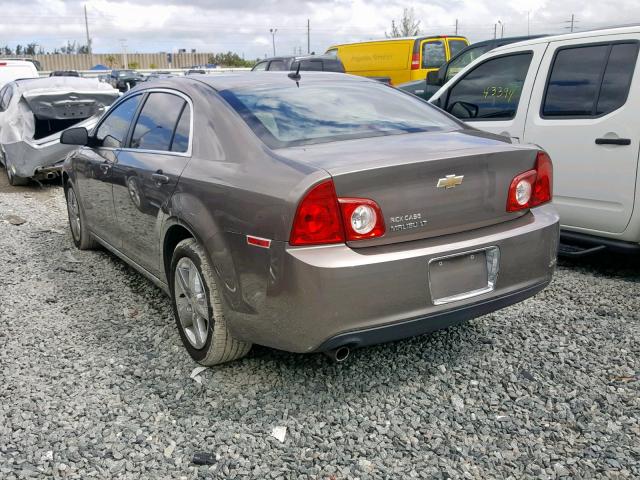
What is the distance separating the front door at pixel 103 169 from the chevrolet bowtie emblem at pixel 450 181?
8.30 ft

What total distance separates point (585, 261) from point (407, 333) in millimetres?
3103

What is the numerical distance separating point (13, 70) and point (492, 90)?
14.9m

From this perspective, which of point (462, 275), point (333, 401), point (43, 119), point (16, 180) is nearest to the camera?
point (462, 275)

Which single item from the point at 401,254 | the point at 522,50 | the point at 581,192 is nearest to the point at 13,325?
the point at 401,254

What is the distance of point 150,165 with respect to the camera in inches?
153

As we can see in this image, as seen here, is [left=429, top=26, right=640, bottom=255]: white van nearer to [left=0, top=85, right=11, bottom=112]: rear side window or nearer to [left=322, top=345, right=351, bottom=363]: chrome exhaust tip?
[left=322, top=345, right=351, bottom=363]: chrome exhaust tip

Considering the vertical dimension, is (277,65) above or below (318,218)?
above

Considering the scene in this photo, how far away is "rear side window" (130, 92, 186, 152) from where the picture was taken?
12.7ft

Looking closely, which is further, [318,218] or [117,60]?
[117,60]

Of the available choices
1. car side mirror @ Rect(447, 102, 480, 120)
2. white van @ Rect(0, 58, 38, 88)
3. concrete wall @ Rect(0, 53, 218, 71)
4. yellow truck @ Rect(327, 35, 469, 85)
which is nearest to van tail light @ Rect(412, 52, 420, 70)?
yellow truck @ Rect(327, 35, 469, 85)

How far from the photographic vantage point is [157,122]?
4125mm

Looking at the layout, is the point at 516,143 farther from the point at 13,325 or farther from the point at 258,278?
the point at 13,325

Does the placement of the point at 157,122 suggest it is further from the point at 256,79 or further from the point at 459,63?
the point at 459,63

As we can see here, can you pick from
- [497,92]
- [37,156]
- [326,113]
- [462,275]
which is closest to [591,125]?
[497,92]
